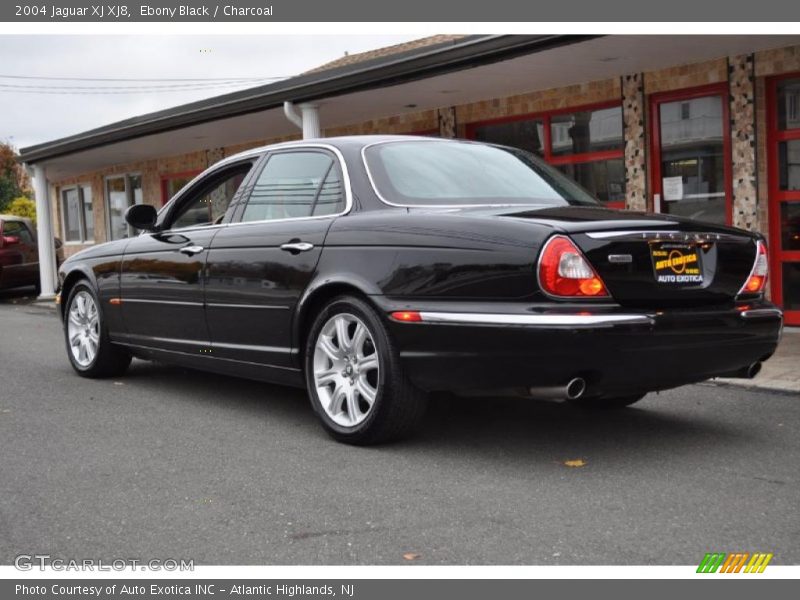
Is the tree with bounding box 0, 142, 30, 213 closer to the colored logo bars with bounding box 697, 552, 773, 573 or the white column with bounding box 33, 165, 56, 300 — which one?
the white column with bounding box 33, 165, 56, 300

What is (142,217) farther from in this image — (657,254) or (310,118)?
(310,118)

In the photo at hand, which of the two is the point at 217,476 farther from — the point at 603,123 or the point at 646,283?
Result: the point at 603,123

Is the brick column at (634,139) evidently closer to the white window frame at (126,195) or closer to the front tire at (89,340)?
the front tire at (89,340)

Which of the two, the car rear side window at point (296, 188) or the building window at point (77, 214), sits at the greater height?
the building window at point (77, 214)

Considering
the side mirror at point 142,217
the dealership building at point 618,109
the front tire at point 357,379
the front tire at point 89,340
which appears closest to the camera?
the front tire at point 357,379

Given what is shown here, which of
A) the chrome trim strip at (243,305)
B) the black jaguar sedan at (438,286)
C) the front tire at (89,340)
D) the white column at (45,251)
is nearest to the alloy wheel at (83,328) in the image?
the front tire at (89,340)

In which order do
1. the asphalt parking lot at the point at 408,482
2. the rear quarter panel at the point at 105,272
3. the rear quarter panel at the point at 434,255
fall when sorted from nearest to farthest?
the asphalt parking lot at the point at 408,482 < the rear quarter panel at the point at 434,255 < the rear quarter panel at the point at 105,272

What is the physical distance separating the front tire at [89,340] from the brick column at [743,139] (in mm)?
6370

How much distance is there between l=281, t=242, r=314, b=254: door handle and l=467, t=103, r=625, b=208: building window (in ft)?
23.2

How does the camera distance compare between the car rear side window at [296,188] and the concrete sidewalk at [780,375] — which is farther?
the concrete sidewalk at [780,375]

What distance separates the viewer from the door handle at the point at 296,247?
5309 millimetres

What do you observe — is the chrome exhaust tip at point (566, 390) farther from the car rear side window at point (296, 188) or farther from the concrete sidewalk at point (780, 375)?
the concrete sidewalk at point (780, 375)

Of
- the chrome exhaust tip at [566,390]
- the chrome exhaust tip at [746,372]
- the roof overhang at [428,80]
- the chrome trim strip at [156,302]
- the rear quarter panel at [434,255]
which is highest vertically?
the roof overhang at [428,80]

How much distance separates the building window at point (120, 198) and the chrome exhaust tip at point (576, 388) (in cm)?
1905
